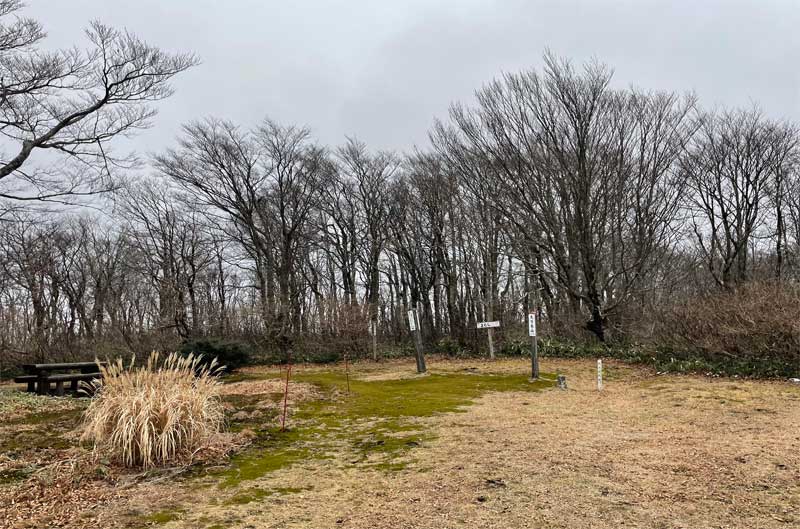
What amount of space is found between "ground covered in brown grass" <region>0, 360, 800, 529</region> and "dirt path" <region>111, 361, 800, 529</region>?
13mm

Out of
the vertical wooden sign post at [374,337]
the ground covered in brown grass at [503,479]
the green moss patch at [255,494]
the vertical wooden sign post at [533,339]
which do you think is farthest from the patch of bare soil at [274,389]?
the vertical wooden sign post at [374,337]

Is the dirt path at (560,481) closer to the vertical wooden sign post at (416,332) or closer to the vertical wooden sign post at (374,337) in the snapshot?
the vertical wooden sign post at (416,332)

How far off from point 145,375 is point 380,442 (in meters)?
2.32

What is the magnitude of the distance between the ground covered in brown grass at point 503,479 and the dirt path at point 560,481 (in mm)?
13

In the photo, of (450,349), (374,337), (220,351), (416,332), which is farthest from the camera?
(450,349)

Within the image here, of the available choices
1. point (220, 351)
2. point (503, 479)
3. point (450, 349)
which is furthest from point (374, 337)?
point (503, 479)

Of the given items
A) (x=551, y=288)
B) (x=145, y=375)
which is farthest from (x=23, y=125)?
(x=551, y=288)

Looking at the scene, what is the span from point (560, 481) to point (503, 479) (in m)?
0.40

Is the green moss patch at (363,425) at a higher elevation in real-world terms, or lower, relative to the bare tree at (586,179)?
lower

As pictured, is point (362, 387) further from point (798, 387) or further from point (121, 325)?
point (121, 325)

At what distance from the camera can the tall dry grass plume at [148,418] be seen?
4.45 metres

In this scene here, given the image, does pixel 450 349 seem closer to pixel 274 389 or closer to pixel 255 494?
pixel 274 389

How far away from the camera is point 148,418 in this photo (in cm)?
451

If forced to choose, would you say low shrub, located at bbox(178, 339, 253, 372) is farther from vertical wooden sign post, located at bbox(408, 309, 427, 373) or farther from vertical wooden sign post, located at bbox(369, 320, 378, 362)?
vertical wooden sign post, located at bbox(408, 309, 427, 373)
